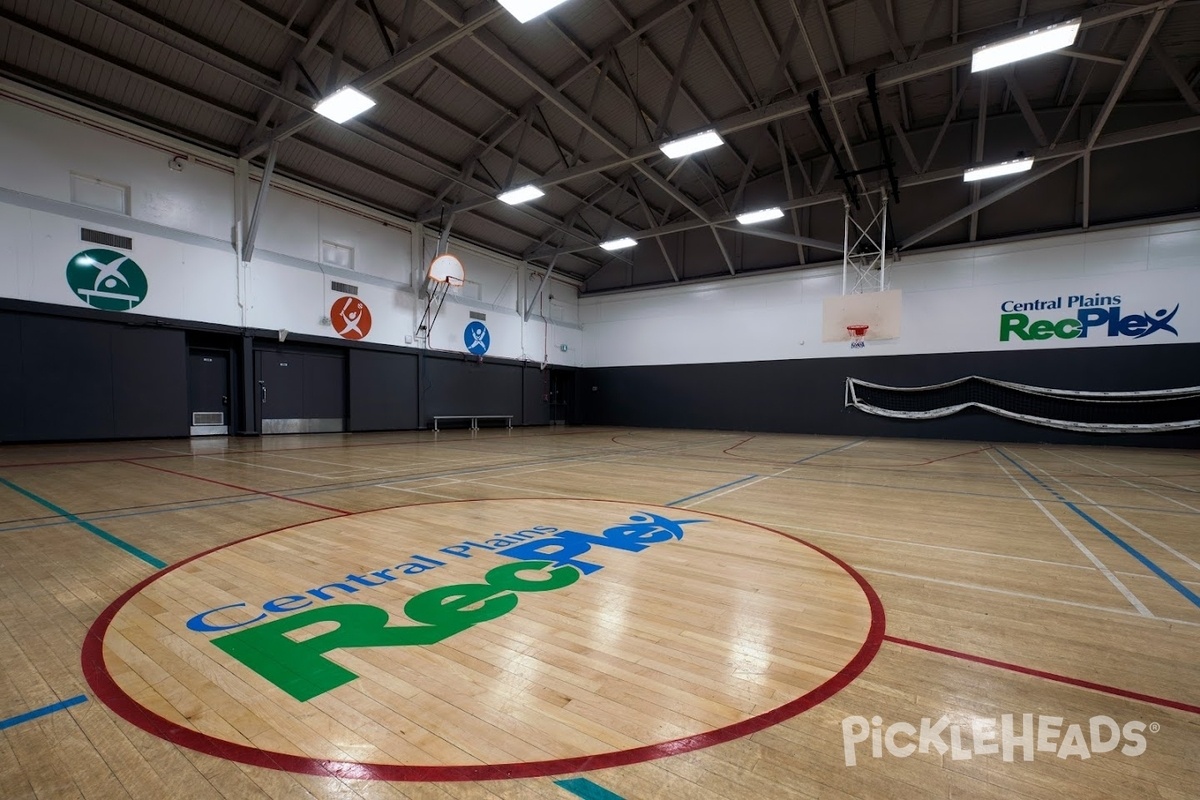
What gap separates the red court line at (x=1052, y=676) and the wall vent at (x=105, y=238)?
1436 cm

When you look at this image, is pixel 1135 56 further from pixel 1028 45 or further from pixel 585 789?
pixel 585 789

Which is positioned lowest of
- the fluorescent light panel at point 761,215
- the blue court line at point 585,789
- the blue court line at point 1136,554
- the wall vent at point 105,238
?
the blue court line at point 1136,554

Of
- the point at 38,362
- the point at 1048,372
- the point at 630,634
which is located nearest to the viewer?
the point at 630,634

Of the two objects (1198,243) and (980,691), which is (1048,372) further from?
(980,691)

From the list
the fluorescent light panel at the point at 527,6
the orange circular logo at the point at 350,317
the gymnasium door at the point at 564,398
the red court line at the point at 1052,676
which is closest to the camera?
the red court line at the point at 1052,676

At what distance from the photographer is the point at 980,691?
176cm

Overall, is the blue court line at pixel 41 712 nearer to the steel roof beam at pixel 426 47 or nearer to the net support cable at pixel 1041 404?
the steel roof beam at pixel 426 47

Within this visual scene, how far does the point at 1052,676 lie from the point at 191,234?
1505cm

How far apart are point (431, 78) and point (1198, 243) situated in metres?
18.7

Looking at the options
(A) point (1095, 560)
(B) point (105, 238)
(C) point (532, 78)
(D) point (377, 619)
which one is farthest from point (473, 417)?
(A) point (1095, 560)

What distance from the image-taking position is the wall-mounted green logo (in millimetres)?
9703

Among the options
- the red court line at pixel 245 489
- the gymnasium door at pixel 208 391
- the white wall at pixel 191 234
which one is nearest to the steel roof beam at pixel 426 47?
the white wall at pixel 191 234

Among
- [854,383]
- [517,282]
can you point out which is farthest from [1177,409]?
[517,282]

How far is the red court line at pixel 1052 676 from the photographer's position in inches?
66.7
